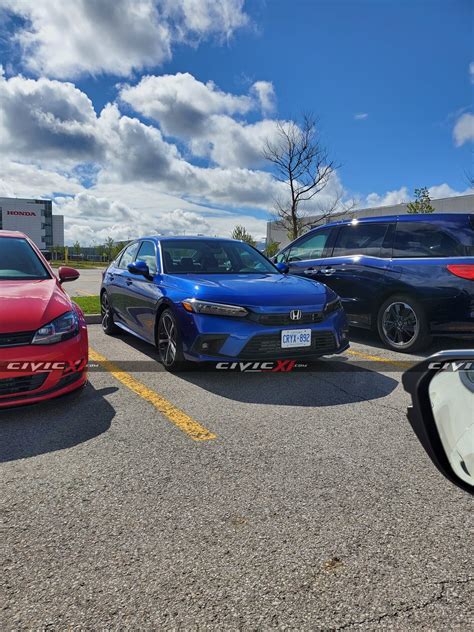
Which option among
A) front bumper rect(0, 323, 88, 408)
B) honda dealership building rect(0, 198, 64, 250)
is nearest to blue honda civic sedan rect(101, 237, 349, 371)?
front bumper rect(0, 323, 88, 408)

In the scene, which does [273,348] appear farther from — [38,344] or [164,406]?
[38,344]

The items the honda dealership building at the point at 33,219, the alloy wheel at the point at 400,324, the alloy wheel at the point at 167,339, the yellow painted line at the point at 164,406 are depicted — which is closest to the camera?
the yellow painted line at the point at 164,406

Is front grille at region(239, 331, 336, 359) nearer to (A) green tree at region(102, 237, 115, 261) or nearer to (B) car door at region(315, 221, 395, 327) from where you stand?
(B) car door at region(315, 221, 395, 327)

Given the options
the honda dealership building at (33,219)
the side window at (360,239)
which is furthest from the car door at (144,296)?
the honda dealership building at (33,219)

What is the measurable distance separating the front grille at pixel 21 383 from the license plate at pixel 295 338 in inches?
77.5

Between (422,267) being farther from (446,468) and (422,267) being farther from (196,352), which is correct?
(446,468)

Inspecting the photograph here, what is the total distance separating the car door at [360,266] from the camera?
19.8ft

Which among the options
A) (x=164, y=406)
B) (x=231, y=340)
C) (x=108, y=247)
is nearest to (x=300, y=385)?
(x=231, y=340)

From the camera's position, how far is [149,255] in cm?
574

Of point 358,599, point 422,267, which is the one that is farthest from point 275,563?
point 422,267

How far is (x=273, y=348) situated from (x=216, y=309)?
1.99 ft

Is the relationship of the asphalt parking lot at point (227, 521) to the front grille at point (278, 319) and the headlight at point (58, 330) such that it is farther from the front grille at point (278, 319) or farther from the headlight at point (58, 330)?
the front grille at point (278, 319)

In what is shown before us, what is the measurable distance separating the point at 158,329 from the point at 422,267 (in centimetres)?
309

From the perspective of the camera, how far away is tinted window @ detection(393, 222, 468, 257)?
5.33 metres
